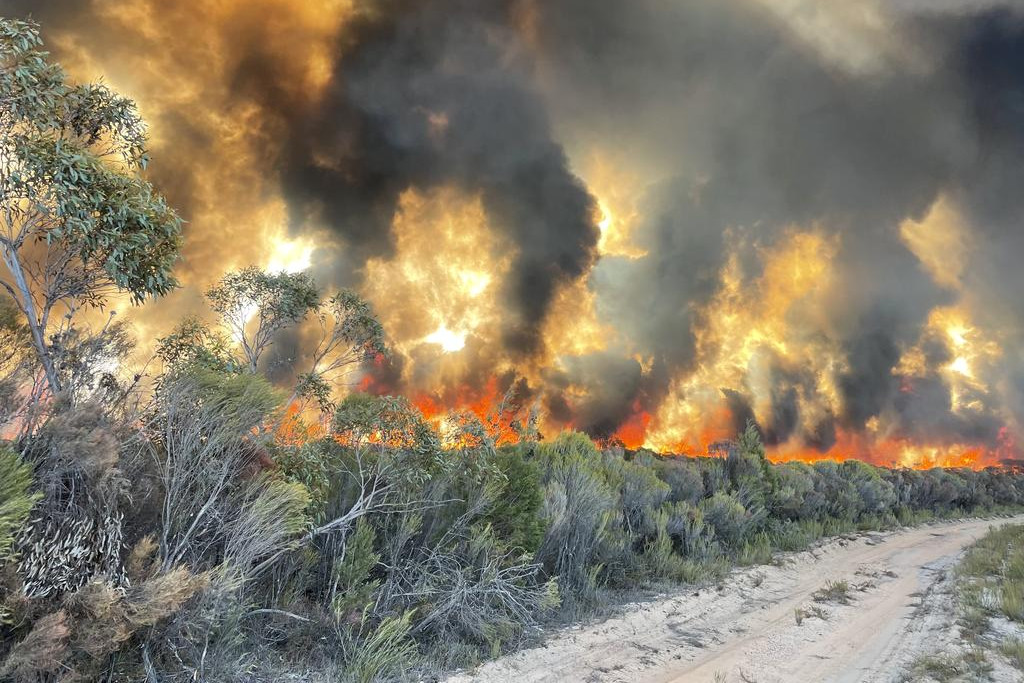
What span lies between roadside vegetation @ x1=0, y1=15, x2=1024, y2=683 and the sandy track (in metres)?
0.70

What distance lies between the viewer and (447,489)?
8188 mm

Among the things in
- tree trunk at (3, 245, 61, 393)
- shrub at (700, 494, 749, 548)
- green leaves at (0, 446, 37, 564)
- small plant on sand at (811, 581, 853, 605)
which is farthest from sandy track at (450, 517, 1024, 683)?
tree trunk at (3, 245, 61, 393)

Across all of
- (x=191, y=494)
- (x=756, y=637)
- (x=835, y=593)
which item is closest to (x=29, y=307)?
(x=191, y=494)

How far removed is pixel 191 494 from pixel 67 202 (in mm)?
3152

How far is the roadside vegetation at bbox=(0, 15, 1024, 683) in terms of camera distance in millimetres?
4176

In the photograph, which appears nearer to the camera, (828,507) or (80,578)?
(80,578)

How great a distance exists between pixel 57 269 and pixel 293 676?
210 inches

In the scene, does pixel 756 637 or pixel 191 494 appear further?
pixel 756 637

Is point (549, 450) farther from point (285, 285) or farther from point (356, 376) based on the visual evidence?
point (285, 285)

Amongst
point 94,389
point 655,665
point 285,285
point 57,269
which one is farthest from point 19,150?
point 655,665

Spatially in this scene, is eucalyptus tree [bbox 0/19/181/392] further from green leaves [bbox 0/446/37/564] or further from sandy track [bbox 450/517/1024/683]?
sandy track [bbox 450/517/1024/683]

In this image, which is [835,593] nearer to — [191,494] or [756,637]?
[756,637]

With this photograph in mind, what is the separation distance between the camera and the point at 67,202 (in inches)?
214

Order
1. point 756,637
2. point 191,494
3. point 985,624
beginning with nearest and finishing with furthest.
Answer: point 191,494
point 756,637
point 985,624
